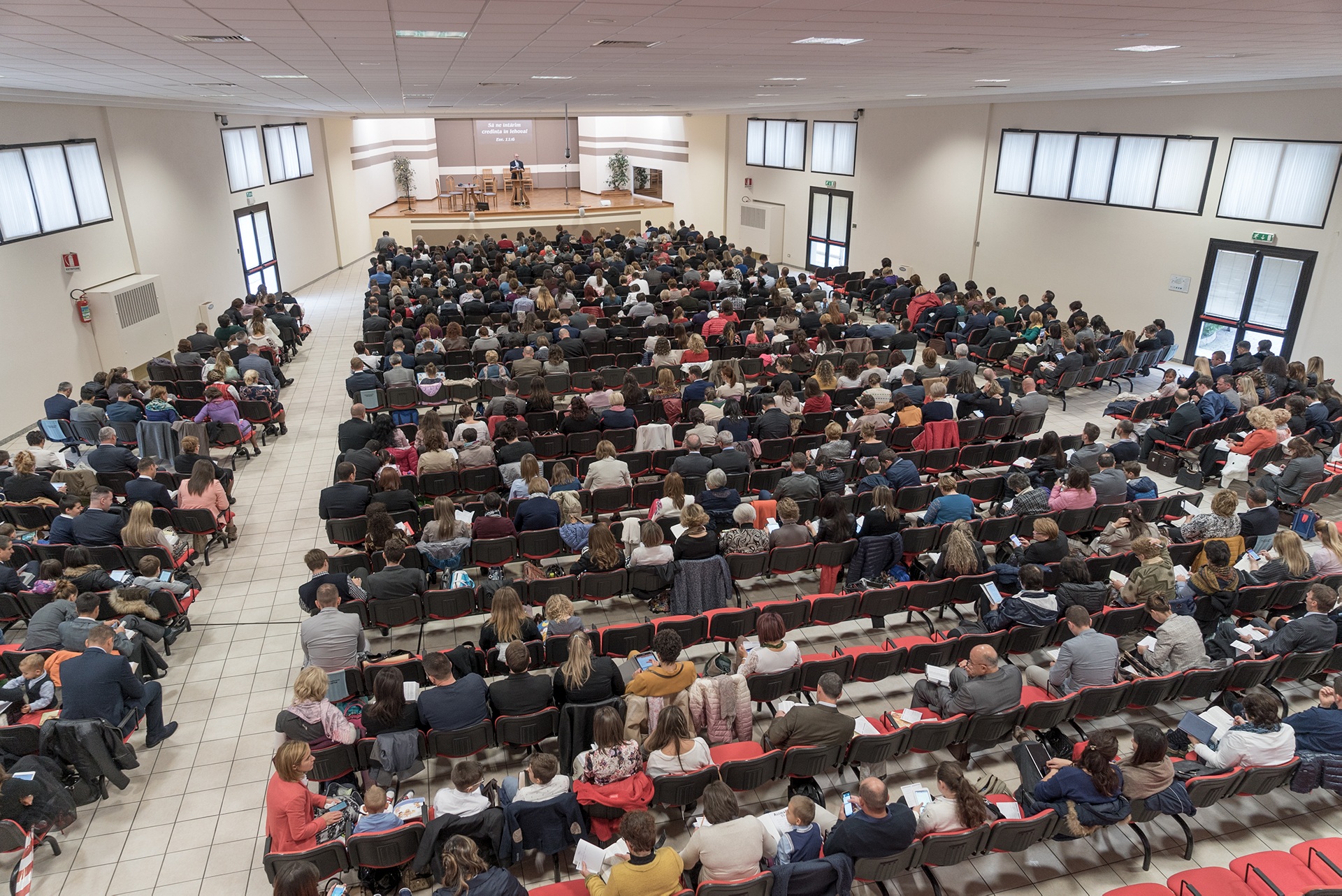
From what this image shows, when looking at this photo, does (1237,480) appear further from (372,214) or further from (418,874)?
(372,214)

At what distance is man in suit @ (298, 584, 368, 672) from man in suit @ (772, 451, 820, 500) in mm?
4118

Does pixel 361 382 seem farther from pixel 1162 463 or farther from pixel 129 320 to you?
pixel 1162 463

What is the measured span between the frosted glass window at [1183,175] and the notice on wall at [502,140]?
2514 cm

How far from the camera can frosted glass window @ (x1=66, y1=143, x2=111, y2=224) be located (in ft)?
42.6

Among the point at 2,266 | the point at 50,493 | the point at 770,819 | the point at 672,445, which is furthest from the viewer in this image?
the point at 2,266

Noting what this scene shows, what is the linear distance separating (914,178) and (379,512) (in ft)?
59.4

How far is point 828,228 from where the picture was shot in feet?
80.4

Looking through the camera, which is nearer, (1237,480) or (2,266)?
(1237,480)

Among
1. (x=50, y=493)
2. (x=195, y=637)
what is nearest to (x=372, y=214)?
(x=50, y=493)

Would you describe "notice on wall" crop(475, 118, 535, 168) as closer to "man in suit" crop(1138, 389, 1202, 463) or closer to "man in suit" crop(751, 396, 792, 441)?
"man in suit" crop(751, 396, 792, 441)

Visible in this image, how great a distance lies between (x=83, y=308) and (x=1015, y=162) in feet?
60.8

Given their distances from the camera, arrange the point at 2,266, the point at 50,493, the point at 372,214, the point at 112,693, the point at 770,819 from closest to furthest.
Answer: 1. the point at 770,819
2. the point at 112,693
3. the point at 50,493
4. the point at 2,266
5. the point at 372,214

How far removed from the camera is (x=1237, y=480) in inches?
397

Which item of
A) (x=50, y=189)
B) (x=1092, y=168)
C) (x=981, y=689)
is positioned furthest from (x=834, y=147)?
(x=981, y=689)
